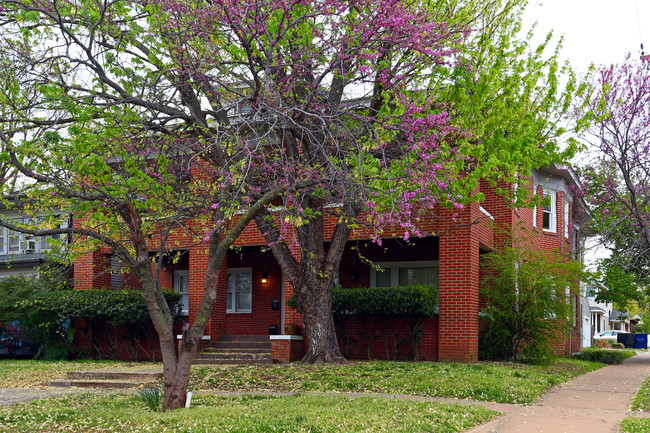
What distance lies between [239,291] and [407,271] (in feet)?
19.4

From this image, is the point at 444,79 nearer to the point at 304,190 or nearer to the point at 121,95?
the point at 304,190

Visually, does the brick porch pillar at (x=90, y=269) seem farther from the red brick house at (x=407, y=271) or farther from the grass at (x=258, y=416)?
the grass at (x=258, y=416)

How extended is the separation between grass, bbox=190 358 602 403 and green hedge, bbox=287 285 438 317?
218cm

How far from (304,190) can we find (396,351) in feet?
28.2

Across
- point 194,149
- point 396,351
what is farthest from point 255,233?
point 194,149

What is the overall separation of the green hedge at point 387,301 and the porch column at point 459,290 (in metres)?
0.48

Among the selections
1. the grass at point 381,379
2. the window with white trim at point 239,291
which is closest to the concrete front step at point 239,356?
the grass at point 381,379

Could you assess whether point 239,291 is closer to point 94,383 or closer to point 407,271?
point 407,271

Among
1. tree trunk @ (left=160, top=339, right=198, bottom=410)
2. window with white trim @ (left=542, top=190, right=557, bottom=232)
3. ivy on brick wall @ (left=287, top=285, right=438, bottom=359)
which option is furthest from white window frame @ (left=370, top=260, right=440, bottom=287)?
tree trunk @ (left=160, top=339, right=198, bottom=410)

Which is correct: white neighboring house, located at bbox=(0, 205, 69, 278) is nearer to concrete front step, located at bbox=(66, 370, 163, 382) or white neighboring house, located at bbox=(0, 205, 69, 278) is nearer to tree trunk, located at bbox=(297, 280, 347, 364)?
concrete front step, located at bbox=(66, 370, 163, 382)

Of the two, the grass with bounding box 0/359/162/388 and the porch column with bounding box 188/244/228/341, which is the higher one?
the porch column with bounding box 188/244/228/341

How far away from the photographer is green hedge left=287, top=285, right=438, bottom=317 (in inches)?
673

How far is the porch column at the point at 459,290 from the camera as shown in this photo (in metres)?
16.9

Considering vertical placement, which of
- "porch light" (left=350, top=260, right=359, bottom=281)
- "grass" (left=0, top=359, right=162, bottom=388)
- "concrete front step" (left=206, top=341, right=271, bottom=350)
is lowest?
"grass" (left=0, top=359, right=162, bottom=388)
